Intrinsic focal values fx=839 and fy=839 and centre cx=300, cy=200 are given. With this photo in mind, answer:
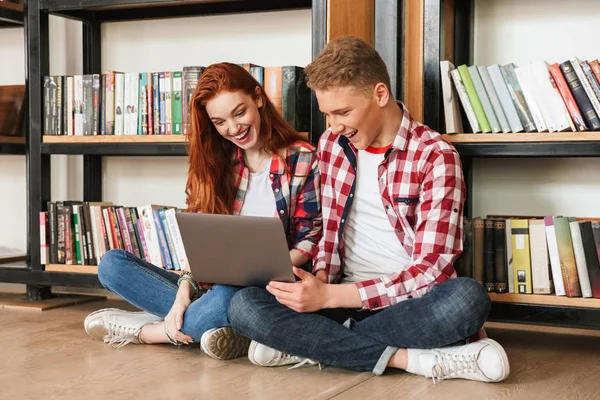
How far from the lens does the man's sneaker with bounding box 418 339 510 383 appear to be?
159 centimetres

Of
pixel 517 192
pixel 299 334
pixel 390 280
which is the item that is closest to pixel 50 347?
pixel 299 334

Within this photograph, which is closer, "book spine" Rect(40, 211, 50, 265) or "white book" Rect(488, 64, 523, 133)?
"white book" Rect(488, 64, 523, 133)

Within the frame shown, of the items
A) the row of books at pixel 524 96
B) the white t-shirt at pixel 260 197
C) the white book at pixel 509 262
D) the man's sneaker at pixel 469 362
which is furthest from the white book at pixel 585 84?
the white t-shirt at pixel 260 197

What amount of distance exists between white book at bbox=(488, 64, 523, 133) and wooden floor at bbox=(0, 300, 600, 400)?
53 centimetres

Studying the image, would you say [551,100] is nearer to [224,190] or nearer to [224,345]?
[224,190]

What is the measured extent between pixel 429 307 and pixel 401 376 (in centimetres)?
16

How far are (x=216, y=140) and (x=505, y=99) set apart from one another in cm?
69

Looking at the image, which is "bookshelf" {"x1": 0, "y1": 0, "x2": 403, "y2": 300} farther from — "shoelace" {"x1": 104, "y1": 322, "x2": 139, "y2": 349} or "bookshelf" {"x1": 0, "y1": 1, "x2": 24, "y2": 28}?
"shoelace" {"x1": 104, "y1": 322, "x2": 139, "y2": 349}

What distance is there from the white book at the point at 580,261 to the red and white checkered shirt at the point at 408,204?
1.23ft

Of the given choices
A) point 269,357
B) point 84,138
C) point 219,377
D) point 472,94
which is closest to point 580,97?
point 472,94

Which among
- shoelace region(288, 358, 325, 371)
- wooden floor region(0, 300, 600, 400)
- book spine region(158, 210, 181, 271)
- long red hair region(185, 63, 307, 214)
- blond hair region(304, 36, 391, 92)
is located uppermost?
blond hair region(304, 36, 391, 92)

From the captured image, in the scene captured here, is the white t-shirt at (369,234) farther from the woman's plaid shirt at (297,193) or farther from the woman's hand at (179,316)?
the woman's hand at (179,316)

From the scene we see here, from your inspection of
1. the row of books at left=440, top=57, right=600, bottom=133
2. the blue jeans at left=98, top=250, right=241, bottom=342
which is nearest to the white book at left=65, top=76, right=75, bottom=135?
the blue jeans at left=98, top=250, right=241, bottom=342

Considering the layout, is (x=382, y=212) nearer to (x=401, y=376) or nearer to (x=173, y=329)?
(x=401, y=376)
